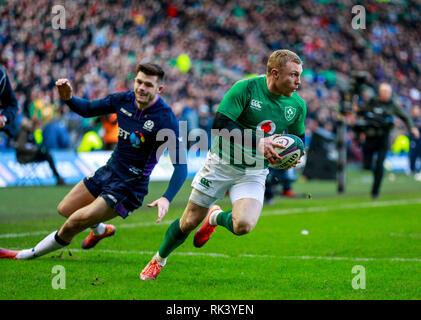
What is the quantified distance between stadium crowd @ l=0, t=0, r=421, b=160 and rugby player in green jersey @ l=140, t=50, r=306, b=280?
11.1m

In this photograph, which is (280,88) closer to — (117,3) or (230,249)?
(230,249)

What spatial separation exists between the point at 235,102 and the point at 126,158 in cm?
133

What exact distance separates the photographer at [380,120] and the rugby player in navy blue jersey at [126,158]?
858cm

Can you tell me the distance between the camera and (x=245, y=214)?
224 inches

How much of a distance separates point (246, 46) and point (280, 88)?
25.7 metres

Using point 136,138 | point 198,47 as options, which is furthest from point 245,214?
point 198,47

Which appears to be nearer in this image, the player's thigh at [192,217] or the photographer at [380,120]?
the player's thigh at [192,217]

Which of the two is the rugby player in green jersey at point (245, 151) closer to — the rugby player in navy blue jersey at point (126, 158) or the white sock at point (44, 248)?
Result: the rugby player in navy blue jersey at point (126, 158)

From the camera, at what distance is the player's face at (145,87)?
19.9 ft

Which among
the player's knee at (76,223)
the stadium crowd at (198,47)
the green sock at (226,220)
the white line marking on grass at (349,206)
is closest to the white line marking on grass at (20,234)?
the player's knee at (76,223)

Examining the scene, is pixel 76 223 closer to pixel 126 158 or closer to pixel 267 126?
pixel 126 158

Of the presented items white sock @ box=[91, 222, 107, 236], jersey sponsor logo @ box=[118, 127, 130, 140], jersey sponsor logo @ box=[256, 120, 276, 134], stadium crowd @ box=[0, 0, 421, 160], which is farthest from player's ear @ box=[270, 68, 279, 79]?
stadium crowd @ box=[0, 0, 421, 160]

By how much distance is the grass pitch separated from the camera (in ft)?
17.3

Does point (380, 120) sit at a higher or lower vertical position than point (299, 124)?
lower
